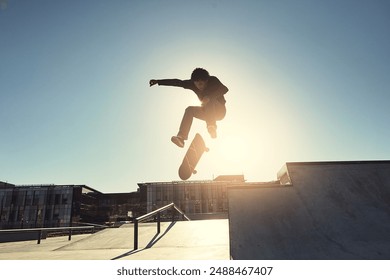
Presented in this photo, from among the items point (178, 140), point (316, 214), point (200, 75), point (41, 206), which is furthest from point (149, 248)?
point (41, 206)

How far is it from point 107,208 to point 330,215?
76.6 meters

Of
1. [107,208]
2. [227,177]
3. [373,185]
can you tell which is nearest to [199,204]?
[227,177]

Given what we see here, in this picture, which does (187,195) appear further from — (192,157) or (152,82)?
(152,82)

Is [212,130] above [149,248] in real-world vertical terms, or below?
above

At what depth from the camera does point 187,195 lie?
244 ft

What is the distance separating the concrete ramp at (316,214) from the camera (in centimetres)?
448

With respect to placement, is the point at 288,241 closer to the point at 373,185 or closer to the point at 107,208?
the point at 373,185

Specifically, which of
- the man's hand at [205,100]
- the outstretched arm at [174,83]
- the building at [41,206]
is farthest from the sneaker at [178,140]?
the building at [41,206]

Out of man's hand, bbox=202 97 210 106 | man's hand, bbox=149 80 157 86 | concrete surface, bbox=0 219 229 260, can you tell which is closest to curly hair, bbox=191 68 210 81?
man's hand, bbox=202 97 210 106

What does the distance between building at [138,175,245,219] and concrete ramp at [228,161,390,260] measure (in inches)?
2657

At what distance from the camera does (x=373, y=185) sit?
6.17 m

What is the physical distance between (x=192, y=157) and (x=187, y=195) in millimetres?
69749

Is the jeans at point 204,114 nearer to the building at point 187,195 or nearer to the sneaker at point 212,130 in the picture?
the sneaker at point 212,130
